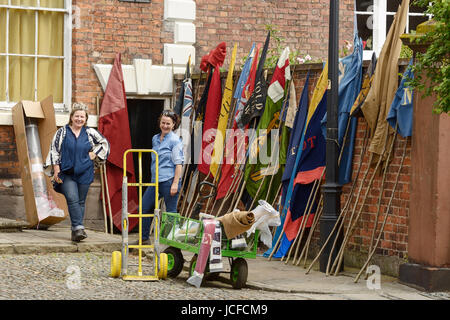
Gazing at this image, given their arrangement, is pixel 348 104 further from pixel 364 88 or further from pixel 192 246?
pixel 192 246

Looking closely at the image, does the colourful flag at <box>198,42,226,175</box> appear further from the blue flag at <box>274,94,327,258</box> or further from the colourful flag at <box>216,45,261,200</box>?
the blue flag at <box>274,94,327,258</box>

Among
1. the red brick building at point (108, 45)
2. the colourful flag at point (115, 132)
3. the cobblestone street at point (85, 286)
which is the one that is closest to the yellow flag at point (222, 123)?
the colourful flag at point (115, 132)

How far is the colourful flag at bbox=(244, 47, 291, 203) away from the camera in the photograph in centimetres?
1194

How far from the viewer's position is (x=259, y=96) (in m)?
12.2

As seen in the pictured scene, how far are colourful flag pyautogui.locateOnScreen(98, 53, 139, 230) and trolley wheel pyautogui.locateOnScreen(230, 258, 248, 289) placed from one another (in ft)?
15.1

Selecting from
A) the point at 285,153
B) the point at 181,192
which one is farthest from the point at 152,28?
the point at 285,153

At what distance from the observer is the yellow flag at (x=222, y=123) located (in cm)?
1302

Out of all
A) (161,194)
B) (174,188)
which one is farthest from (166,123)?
(161,194)

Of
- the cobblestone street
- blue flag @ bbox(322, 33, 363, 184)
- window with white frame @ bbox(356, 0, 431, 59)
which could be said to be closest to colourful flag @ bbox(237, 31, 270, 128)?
blue flag @ bbox(322, 33, 363, 184)

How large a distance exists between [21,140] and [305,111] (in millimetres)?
4064

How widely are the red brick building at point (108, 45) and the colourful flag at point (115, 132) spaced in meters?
0.17

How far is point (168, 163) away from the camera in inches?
444

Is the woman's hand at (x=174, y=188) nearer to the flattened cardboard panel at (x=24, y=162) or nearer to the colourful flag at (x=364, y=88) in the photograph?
the colourful flag at (x=364, y=88)

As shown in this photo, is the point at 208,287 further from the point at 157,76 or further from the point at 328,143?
the point at 157,76
